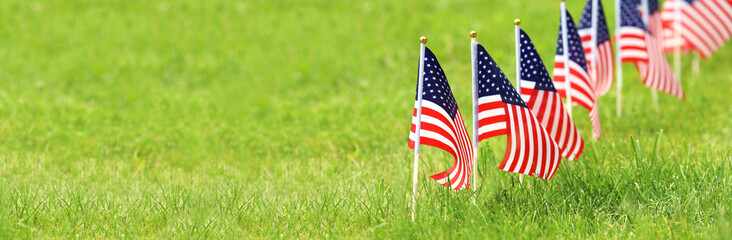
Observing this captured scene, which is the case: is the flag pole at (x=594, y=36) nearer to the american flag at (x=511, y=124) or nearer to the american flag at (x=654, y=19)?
the american flag at (x=511, y=124)

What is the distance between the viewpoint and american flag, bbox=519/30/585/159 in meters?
6.21

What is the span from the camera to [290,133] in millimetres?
9102

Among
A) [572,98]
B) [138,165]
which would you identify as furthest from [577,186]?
[138,165]

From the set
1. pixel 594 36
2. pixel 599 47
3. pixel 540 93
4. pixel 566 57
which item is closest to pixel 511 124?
pixel 540 93

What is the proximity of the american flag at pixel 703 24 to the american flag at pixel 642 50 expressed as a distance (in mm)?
2137

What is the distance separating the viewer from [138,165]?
7969 mm

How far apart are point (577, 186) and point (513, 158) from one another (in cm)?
80

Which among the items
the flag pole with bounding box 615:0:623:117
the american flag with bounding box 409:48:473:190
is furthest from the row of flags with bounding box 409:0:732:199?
the flag pole with bounding box 615:0:623:117

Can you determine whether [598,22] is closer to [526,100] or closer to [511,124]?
[526,100]

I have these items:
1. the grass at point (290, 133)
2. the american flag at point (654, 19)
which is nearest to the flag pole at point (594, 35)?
the grass at point (290, 133)

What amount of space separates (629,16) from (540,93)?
306cm

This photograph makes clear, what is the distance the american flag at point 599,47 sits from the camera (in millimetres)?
8180

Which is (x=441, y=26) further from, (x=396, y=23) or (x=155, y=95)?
(x=155, y=95)

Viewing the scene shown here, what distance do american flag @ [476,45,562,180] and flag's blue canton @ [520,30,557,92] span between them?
51 centimetres
